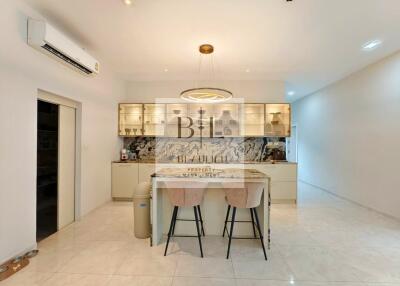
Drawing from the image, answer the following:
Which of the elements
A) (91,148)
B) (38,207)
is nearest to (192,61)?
(91,148)

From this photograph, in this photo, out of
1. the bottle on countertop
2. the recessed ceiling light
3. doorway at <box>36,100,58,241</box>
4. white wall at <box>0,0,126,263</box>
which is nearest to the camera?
white wall at <box>0,0,126,263</box>

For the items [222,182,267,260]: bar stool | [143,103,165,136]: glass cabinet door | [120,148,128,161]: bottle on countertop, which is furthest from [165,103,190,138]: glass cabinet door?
[222,182,267,260]: bar stool

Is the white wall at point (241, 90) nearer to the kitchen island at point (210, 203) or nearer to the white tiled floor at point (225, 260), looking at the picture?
the kitchen island at point (210, 203)

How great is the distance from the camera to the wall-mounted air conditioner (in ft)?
8.14

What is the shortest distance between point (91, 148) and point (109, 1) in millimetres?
2606

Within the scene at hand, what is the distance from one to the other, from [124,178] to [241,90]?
349cm

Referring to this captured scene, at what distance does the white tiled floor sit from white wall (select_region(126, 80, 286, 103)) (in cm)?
303

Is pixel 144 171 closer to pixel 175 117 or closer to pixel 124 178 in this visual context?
pixel 124 178

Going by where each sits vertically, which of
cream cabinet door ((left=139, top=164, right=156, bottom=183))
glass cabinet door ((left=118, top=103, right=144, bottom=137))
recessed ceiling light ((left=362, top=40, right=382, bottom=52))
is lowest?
cream cabinet door ((left=139, top=164, right=156, bottom=183))

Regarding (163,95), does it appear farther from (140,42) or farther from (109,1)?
(109,1)

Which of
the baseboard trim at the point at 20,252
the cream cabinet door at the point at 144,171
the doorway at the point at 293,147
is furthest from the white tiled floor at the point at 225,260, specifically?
the doorway at the point at 293,147

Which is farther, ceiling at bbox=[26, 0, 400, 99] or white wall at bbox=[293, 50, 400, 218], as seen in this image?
white wall at bbox=[293, 50, 400, 218]

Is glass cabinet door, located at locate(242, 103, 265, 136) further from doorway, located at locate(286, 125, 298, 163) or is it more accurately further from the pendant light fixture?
doorway, located at locate(286, 125, 298, 163)

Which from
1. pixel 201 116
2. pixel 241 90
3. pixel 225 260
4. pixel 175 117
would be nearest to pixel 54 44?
pixel 175 117
